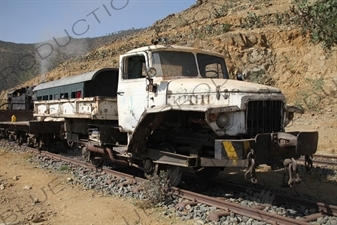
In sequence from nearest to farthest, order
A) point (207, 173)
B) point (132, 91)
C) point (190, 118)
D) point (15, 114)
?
point (190, 118) < point (132, 91) < point (207, 173) < point (15, 114)

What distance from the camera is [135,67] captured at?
7688 mm

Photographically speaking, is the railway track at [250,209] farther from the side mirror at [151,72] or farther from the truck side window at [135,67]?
the truck side window at [135,67]

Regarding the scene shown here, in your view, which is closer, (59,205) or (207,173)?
(59,205)

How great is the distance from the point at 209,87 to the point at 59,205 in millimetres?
3515

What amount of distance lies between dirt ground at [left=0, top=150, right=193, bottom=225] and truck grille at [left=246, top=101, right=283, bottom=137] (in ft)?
6.59

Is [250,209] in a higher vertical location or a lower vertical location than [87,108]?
lower

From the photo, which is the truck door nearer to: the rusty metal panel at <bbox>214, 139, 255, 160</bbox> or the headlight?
the headlight

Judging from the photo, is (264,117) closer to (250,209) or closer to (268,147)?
(268,147)

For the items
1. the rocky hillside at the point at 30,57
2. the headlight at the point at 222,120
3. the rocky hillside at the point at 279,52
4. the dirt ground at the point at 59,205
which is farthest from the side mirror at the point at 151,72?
the rocky hillside at the point at 30,57

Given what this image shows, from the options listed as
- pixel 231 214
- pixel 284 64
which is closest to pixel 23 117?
pixel 231 214

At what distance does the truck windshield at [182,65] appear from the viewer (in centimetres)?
719

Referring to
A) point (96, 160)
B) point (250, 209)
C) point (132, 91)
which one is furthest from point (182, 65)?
point (96, 160)

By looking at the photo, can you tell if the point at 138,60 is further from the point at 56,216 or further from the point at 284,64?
the point at 284,64

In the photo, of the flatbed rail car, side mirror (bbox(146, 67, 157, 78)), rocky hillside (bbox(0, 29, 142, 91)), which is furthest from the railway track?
rocky hillside (bbox(0, 29, 142, 91))
